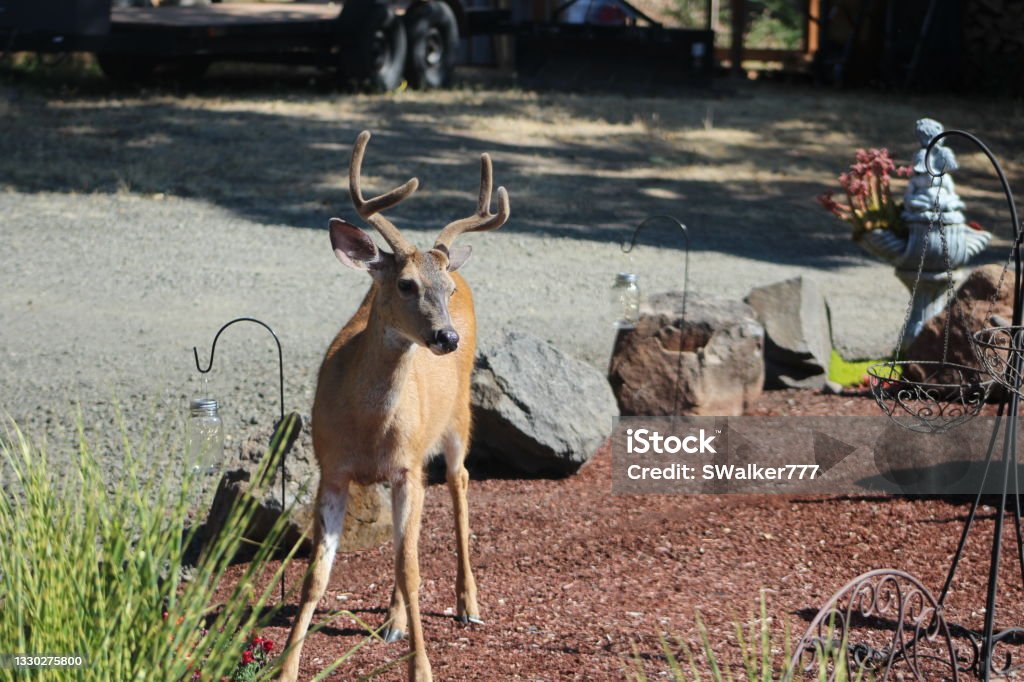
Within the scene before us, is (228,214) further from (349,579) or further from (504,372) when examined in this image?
(349,579)

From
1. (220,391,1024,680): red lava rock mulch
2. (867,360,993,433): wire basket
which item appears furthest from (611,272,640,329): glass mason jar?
(867,360,993,433): wire basket

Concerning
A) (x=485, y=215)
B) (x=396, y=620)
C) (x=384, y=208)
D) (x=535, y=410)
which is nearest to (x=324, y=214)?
(x=535, y=410)

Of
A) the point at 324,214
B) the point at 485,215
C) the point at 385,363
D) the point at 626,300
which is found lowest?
the point at 324,214

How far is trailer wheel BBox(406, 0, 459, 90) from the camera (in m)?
19.0

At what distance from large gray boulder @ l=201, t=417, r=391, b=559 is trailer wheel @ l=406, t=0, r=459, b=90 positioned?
44.4ft

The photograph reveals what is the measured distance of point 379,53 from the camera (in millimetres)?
18797

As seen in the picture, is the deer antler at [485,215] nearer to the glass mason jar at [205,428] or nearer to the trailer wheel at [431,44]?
the glass mason jar at [205,428]

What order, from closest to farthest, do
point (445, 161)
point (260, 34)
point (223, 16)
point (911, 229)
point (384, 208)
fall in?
point (384, 208), point (911, 229), point (445, 161), point (260, 34), point (223, 16)

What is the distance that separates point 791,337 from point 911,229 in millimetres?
1034

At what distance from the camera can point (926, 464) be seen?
6.56m

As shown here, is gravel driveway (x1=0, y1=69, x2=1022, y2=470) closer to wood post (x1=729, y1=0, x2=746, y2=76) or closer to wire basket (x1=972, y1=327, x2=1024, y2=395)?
wood post (x1=729, y1=0, x2=746, y2=76)

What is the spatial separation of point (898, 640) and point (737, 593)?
4.24ft

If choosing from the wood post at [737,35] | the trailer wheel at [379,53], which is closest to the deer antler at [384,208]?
the trailer wheel at [379,53]

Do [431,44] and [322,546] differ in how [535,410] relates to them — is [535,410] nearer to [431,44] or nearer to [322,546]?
[322,546]
